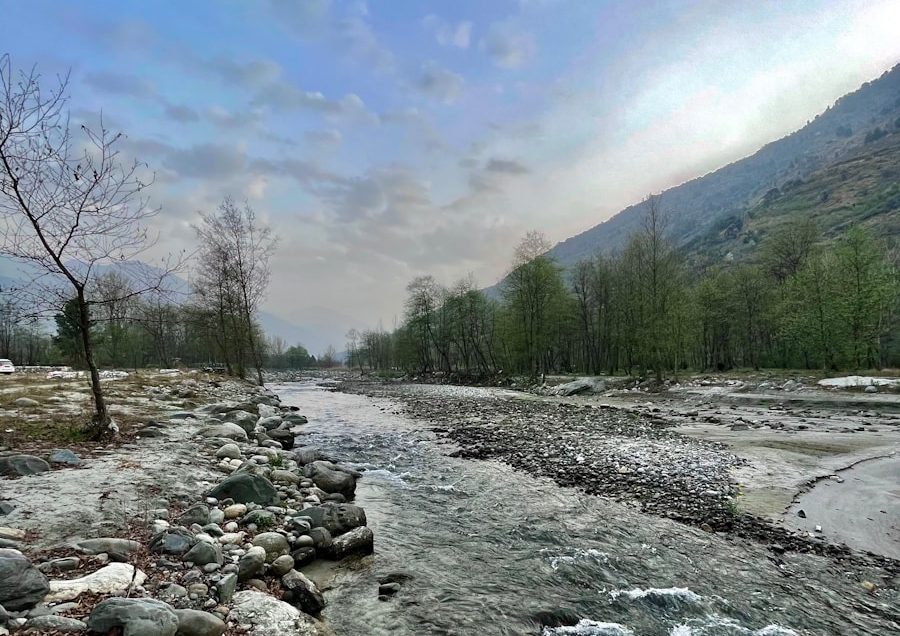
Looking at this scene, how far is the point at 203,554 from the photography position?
5113 millimetres

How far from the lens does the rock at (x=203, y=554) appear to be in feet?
16.6

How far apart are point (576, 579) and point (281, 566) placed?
4052 millimetres

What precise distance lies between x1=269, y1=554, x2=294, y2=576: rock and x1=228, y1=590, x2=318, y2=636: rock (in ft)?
2.43

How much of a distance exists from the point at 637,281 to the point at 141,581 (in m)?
42.6

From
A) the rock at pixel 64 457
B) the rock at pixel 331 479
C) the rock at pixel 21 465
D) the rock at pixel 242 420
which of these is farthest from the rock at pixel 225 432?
the rock at pixel 21 465

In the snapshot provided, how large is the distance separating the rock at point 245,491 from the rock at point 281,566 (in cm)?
225

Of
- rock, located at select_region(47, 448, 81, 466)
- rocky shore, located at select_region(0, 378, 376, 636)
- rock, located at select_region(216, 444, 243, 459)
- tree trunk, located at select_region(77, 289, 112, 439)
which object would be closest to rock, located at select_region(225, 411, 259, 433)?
→ rock, located at select_region(216, 444, 243, 459)

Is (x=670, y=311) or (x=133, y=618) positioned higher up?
(x=670, y=311)

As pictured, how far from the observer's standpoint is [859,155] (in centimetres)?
16625

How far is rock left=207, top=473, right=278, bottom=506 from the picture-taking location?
752cm

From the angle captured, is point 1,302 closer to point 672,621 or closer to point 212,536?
point 212,536

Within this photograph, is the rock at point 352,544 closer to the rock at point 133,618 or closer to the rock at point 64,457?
the rock at point 133,618

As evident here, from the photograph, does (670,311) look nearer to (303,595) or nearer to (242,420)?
(242,420)

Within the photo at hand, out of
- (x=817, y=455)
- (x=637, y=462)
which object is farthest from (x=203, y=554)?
(x=817, y=455)
